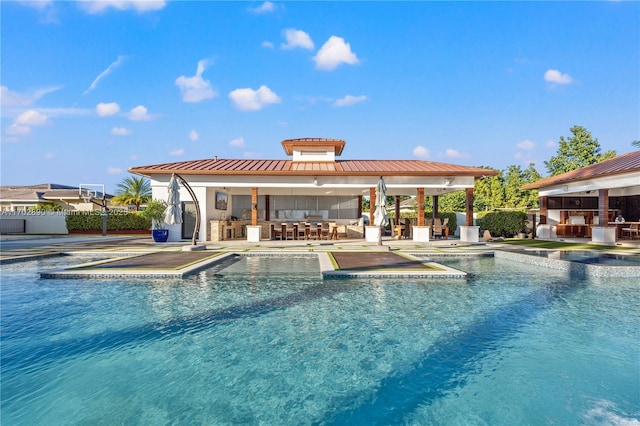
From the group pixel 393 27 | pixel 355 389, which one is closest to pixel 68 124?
pixel 393 27

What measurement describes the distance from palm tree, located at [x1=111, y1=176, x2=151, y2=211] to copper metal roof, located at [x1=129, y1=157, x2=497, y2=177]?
19.8 meters

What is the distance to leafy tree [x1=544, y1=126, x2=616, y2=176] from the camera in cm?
3019

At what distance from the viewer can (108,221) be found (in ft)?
82.1

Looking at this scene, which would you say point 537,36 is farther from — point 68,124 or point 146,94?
point 68,124

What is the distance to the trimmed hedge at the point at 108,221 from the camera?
2508 cm

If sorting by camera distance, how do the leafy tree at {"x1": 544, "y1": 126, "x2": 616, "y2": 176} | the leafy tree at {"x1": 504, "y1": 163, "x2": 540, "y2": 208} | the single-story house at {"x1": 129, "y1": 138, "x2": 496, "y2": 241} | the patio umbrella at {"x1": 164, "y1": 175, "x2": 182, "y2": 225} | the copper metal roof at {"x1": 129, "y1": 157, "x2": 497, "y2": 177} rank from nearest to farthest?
1. the patio umbrella at {"x1": 164, "y1": 175, "x2": 182, "y2": 225}
2. the copper metal roof at {"x1": 129, "y1": 157, "x2": 497, "y2": 177}
3. the single-story house at {"x1": 129, "y1": 138, "x2": 496, "y2": 241}
4. the leafy tree at {"x1": 544, "y1": 126, "x2": 616, "y2": 176}
5. the leafy tree at {"x1": 504, "y1": 163, "x2": 540, "y2": 208}

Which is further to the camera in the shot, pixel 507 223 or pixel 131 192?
pixel 131 192

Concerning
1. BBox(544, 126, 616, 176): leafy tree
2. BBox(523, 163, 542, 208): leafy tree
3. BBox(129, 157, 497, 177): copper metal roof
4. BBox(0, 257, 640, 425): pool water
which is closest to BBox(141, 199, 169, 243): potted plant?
BBox(129, 157, 497, 177): copper metal roof

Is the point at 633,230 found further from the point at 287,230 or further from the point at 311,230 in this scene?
the point at 287,230

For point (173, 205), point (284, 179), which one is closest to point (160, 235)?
point (173, 205)

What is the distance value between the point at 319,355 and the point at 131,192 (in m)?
38.0

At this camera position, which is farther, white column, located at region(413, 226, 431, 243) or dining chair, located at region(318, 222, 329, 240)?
dining chair, located at region(318, 222, 329, 240)

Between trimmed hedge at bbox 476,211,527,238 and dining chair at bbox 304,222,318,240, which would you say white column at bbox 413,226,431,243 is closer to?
dining chair at bbox 304,222,318,240

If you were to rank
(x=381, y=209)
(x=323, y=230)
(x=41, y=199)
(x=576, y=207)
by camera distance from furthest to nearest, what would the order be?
(x=41, y=199) → (x=576, y=207) → (x=323, y=230) → (x=381, y=209)
